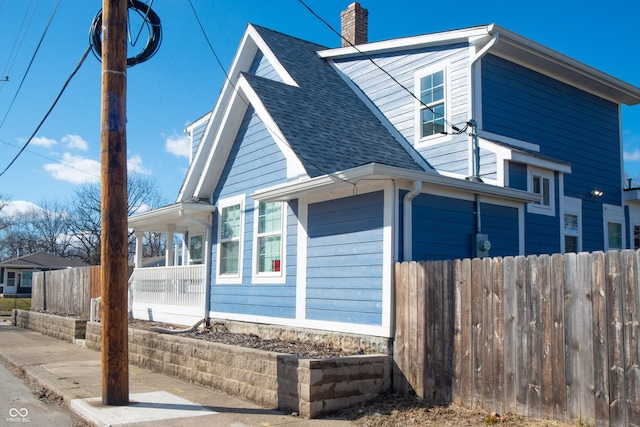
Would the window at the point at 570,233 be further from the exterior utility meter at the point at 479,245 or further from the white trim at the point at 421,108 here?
the exterior utility meter at the point at 479,245

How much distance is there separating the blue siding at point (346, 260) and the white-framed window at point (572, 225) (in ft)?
18.4

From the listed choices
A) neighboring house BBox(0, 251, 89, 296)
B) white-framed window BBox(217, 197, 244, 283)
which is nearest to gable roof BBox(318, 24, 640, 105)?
white-framed window BBox(217, 197, 244, 283)

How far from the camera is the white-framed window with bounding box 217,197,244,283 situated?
12.3 m

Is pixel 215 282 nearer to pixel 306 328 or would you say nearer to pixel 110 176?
pixel 306 328

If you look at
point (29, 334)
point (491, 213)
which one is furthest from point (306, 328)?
point (29, 334)

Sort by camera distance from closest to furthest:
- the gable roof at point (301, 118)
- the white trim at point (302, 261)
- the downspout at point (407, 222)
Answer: the downspout at point (407, 222)
the white trim at point (302, 261)
the gable roof at point (301, 118)

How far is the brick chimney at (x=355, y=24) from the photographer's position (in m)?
16.0

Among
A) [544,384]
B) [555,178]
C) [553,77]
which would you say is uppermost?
[553,77]

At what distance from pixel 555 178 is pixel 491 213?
3099mm

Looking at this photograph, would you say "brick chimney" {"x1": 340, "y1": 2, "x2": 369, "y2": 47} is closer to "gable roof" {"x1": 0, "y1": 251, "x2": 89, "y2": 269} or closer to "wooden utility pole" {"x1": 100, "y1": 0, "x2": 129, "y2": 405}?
"wooden utility pole" {"x1": 100, "y1": 0, "x2": 129, "y2": 405}

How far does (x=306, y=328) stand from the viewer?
9.71 metres

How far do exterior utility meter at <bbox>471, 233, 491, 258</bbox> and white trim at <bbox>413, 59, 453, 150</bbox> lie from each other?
2.97 meters

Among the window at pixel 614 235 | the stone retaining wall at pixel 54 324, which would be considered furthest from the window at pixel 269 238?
the window at pixel 614 235
